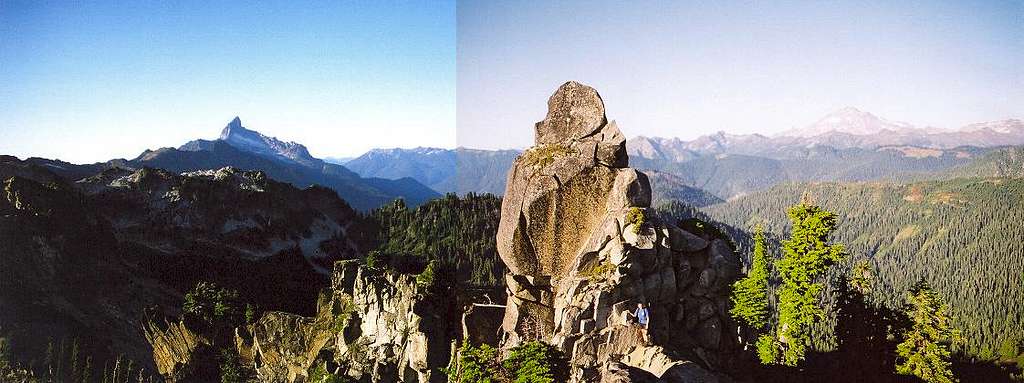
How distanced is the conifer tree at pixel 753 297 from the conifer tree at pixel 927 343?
11.7 m

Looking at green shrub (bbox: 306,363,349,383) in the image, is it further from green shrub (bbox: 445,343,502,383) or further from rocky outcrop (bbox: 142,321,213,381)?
rocky outcrop (bbox: 142,321,213,381)

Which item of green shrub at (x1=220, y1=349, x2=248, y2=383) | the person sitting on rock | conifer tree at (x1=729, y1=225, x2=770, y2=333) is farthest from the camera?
green shrub at (x1=220, y1=349, x2=248, y2=383)

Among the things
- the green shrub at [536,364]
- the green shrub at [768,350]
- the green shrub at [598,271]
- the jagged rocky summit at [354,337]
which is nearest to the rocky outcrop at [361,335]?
the jagged rocky summit at [354,337]

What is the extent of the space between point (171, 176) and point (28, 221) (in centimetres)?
3844

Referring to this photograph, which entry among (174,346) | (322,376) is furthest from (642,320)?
(174,346)

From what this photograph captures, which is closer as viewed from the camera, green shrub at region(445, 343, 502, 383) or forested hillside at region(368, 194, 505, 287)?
green shrub at region(445, 343, 502, 383)

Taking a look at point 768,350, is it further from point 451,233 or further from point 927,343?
point 451,233

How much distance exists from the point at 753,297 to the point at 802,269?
398 cm

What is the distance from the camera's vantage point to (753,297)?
4372 cm

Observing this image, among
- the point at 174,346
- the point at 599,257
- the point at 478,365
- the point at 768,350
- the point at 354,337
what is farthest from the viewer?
the point at 174,346

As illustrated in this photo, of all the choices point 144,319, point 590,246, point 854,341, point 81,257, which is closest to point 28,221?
point 81,257

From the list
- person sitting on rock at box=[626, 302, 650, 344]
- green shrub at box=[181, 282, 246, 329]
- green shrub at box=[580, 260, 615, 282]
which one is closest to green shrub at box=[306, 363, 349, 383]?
green shrub at box=[181, 282, 246, 329]

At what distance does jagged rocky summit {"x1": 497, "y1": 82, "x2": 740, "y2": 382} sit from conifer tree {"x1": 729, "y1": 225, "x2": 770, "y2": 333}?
47.1 inches

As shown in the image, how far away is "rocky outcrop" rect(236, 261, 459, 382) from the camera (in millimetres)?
51969
